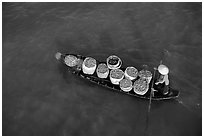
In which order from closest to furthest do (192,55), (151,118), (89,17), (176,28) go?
(151,118)
(192,55)
(176,28)
(89,17)

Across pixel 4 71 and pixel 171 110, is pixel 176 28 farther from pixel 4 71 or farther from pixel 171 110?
pixel 4 71

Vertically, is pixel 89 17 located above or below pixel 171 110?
above

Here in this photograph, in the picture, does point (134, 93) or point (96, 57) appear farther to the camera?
point (96, 57)

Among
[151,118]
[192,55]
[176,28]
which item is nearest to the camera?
[151,118]

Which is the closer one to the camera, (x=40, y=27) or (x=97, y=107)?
(x=97, y=107)

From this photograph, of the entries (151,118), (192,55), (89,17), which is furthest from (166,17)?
(151,118)

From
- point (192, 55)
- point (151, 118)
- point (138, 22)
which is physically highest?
point (138, 22)

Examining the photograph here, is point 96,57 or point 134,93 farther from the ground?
point 96,57
